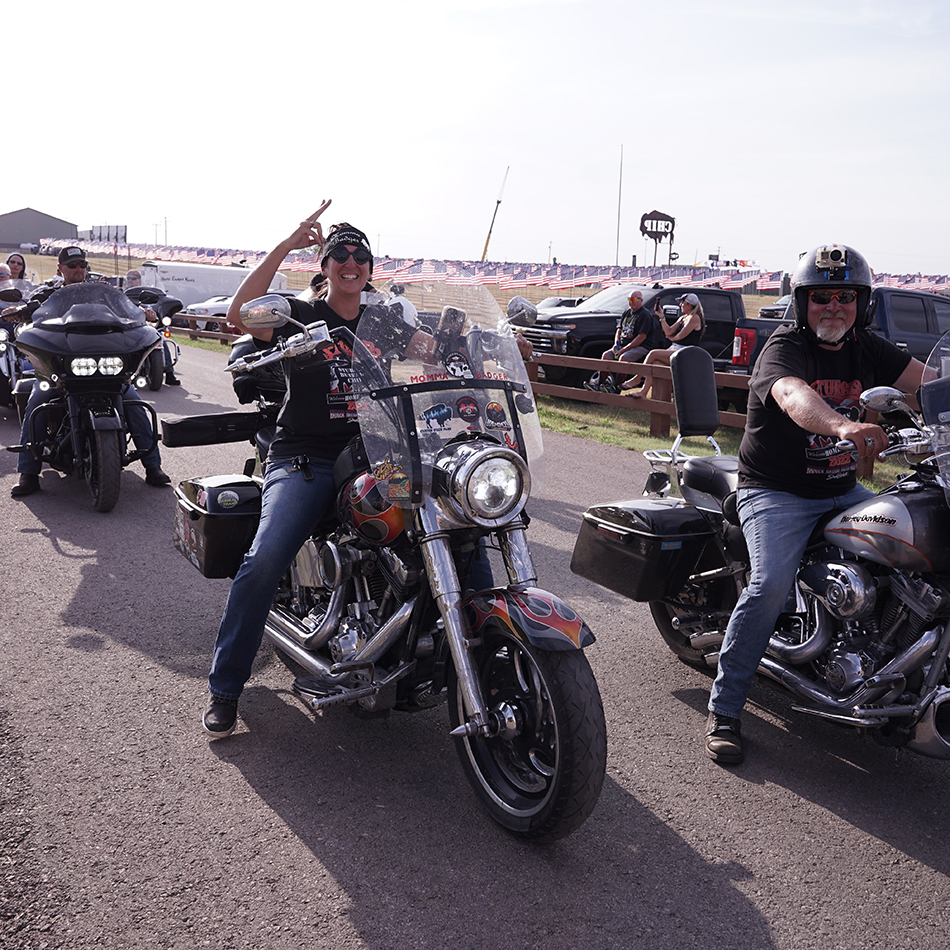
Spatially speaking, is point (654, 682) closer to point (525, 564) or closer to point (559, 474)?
point (525, 564)

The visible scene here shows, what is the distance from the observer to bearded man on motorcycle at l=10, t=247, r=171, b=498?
26.1ft

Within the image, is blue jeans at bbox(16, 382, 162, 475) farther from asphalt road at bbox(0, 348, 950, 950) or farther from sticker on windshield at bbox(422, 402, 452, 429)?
sticker on windshield at bbox(422, 402, 452, 429)

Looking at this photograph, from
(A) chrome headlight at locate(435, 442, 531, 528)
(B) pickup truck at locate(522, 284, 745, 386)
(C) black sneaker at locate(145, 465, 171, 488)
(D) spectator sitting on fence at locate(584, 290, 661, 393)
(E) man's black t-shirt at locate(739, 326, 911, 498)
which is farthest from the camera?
(B) pickup truck at locate(522, 284, 745, 386)

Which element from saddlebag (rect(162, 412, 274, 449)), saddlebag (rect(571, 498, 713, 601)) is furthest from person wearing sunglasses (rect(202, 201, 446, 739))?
saddlebag (rect(571, 498, 713, 601))

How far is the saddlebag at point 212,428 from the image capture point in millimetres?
4723

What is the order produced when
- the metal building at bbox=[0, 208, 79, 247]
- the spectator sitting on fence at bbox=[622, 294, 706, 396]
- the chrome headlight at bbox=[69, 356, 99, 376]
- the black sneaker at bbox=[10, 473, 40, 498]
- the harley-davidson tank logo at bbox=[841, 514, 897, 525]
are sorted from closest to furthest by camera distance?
1. the harley-davidson tank logo at bbox=[841, 514, 897, 525]
2. the chrome headlight at bbox=[69, 356, 99, 376]
3. the black sneaker at bbox=[10, 473, 40, 498]
4. the spectator sitting on fence at bbox=[622, 294, 706, 396]
5. the metal building at bbox=[0, 208, 79, 247]

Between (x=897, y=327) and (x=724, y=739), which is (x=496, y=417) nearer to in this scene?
(x=724, y=739)

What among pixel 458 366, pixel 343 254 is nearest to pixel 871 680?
pixel 458 366

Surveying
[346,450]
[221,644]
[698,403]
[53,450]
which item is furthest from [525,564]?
[53,450]

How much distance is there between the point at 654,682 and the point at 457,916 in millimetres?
2055

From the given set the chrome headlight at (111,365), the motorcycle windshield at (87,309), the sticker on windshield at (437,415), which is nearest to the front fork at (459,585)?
the sticker on windshield at (437,415)

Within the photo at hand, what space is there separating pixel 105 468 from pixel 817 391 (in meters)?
5.60

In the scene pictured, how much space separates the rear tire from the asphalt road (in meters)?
9.67

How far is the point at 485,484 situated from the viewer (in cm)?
307
